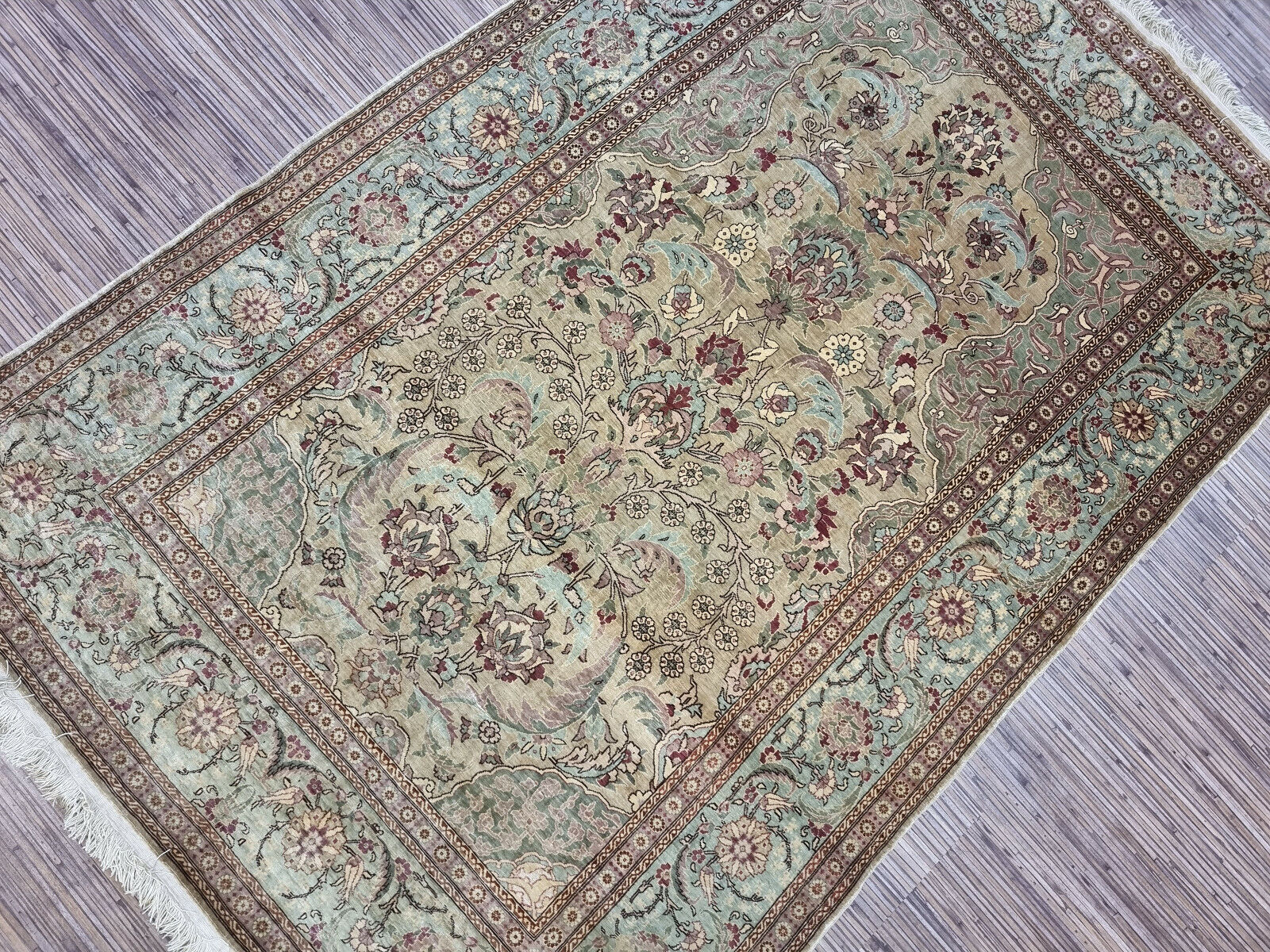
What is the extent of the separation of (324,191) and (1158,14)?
1444mm

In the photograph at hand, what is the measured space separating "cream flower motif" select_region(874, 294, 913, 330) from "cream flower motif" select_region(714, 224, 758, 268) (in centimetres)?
23

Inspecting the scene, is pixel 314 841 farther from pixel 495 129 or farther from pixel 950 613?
pixel 495 129

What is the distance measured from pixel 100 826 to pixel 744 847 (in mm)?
959

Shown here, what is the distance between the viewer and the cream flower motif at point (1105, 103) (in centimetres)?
133

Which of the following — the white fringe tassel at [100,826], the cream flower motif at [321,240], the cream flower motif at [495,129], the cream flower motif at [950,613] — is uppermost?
the cream flower motif at [321,240]

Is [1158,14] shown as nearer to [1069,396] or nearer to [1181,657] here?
[1069,396]

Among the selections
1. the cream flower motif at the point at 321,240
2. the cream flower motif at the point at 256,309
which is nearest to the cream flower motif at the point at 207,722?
the cream flower motif at the point at 256,309

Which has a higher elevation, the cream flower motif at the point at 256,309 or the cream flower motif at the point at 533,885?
the cream flower motif at the point at 256,309

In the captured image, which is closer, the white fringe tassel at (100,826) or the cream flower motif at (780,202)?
the white fringe tassel at (100,826)

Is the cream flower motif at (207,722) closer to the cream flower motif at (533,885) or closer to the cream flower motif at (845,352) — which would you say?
the cream flower motif at (533,885)

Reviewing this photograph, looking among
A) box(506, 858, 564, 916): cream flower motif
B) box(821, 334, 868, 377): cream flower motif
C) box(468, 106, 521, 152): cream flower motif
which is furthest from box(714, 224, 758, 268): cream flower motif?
box(506, 858, 564, 916): cream flower motif

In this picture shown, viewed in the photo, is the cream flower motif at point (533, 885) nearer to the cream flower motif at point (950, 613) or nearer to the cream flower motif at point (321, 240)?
the cream flower motif at point (950, 613)

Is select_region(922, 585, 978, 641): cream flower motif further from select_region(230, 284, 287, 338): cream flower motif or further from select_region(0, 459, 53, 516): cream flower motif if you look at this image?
select_region(0, 459, 53, 516): cream flower motif

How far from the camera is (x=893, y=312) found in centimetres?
129
